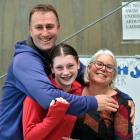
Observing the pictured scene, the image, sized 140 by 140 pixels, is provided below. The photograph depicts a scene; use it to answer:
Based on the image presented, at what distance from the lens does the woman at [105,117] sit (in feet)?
6.09

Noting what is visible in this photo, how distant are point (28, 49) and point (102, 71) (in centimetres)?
34

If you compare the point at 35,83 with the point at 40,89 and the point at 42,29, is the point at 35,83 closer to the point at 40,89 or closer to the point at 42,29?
the point at 40,89

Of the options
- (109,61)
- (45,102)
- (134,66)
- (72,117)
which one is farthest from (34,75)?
(134,66)

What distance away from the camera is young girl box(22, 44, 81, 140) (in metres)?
1.69

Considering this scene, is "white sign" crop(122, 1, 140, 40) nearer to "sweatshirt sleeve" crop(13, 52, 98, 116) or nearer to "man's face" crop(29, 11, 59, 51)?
"man's face" crop(29, 11, 59, 51)

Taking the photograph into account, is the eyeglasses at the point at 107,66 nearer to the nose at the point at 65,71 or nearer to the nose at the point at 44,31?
the nose at the point at 65,71

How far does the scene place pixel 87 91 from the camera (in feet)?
6.50

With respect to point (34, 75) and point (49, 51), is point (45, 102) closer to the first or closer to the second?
point (34, 75)

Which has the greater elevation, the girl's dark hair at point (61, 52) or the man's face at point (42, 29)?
the man's face at point (42, 29)

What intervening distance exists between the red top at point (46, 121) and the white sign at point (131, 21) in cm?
171

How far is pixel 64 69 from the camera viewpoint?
6.07ft

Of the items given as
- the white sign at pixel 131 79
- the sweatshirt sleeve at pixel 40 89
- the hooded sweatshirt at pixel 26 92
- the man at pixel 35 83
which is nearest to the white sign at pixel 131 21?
the white sign at pixel 131 79

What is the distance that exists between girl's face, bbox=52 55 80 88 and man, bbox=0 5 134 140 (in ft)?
0.20

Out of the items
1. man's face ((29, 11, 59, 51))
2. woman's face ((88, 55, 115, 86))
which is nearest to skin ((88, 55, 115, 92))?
woman's face ((88, 55, 115, 86))
